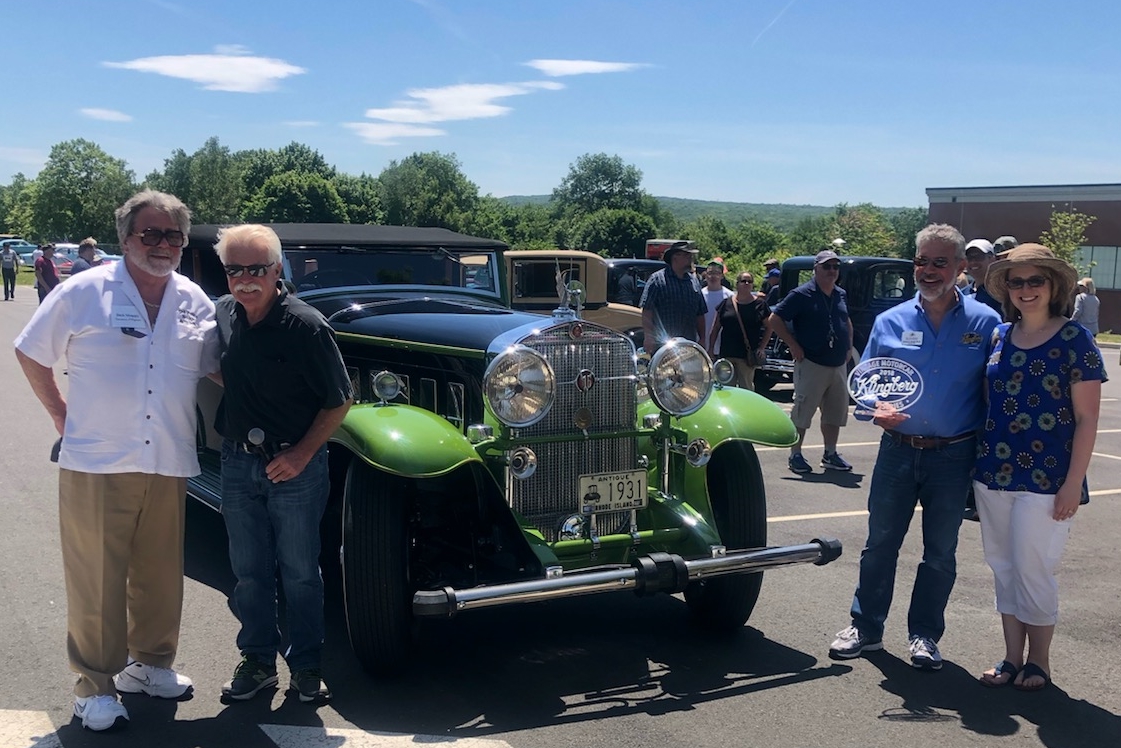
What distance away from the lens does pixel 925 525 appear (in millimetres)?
4156

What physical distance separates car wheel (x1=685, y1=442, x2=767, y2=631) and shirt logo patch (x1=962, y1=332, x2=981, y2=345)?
103cm

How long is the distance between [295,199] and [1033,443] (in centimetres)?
7530

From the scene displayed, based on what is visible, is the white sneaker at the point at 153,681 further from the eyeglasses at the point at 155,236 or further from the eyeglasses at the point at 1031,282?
the eyeglasses at the point at 1031,282

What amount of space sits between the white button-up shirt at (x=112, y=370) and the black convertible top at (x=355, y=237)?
2.09 m

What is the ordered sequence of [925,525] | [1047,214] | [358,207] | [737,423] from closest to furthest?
[925,525]
[737,423]
[1047,214]
[358,207]

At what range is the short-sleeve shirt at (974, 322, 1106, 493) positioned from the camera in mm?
3697

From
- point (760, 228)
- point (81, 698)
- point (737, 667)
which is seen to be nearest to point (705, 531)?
point (737, 667)

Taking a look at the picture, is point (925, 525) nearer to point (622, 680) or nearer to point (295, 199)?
point (622, 680)

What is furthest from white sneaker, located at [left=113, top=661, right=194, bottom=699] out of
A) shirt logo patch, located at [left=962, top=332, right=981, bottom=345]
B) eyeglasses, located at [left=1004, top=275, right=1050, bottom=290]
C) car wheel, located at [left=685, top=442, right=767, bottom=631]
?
eyeglasses, located at [left=1004, top=275, right=1050, bottom=290]

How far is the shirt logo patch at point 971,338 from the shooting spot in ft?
13.0

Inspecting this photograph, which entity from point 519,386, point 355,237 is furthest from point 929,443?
point 355,237

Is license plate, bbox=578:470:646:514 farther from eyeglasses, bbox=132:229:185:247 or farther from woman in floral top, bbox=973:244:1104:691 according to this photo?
eyeglasses, bbox=132:229:185:247

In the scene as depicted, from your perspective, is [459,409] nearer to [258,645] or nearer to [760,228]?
[258,645]

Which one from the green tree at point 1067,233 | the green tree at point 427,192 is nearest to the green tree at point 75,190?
the green tree at point 427,192
